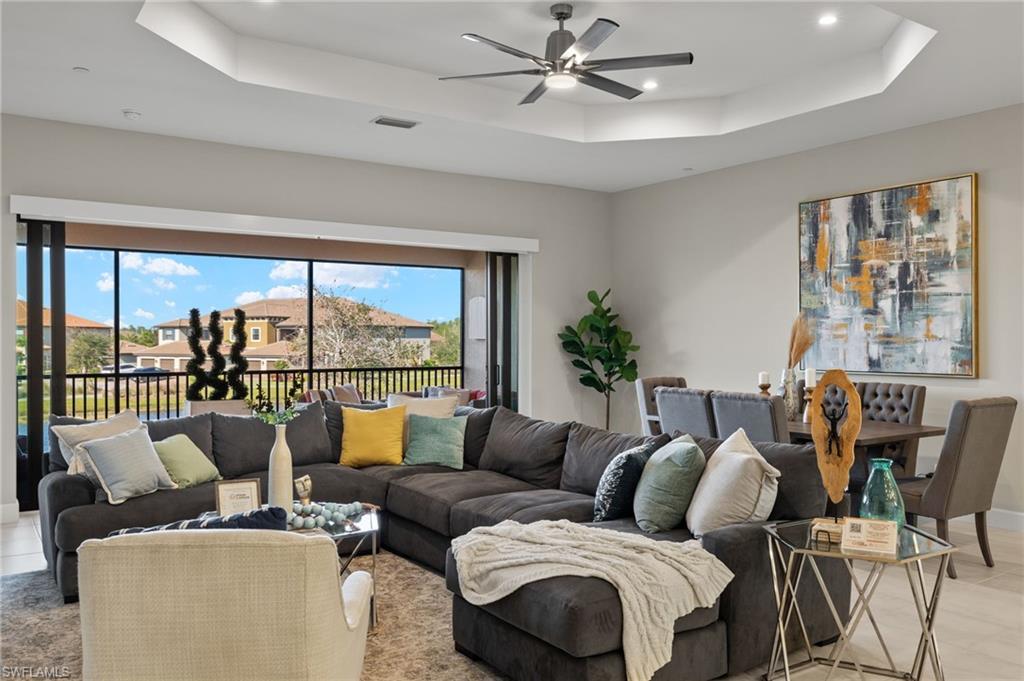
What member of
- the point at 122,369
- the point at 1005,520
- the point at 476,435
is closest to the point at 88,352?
the point at 122,369

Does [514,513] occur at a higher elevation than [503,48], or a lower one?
lower

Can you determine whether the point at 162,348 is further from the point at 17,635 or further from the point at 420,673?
the point at 420,673

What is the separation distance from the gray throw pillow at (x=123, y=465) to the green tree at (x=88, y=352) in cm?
407

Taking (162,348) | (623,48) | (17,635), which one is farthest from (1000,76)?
(162,348)

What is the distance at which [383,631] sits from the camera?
346cm

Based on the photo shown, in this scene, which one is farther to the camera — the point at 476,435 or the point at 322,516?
the point at 476,435

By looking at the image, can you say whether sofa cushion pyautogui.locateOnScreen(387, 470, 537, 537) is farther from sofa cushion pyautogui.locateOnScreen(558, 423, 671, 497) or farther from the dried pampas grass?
the dried pampas grass

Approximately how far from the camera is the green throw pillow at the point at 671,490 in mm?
3393

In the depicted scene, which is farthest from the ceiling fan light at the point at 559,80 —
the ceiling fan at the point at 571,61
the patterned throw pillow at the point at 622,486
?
the patterned throw pillow at the point at 622,486

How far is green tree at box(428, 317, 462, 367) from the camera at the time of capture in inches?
402

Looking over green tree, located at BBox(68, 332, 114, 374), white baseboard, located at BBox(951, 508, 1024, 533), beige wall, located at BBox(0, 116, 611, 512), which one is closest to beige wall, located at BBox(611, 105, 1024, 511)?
white baseboard, located at BBox(951, 508, 1024, 533)

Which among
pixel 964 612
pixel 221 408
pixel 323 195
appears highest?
pixel 323 195

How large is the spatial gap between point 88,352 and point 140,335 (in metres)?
0.60

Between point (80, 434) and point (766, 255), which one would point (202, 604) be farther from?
point (766, 255)
